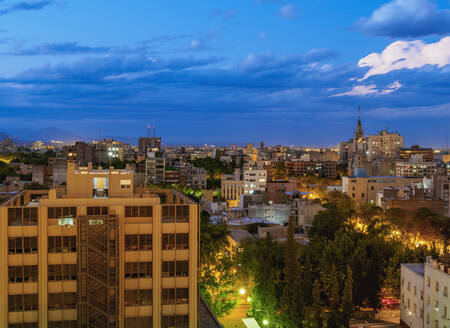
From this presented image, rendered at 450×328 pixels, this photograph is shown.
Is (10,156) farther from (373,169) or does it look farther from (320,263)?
(320,263)

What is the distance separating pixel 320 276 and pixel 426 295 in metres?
5.76

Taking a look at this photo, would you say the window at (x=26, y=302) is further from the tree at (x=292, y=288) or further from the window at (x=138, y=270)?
the tree at (x=292, y=288)

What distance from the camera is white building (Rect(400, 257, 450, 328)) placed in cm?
2095

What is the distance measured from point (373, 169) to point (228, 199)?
33862 millimetres

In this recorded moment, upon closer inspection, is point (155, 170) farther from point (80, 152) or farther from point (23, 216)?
point (23, 216)

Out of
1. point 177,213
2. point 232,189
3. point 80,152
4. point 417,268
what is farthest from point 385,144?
point 177,213

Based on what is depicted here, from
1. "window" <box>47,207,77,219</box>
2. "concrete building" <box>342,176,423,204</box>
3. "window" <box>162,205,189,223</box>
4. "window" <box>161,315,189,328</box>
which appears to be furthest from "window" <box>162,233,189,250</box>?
"concrete building" <box>342,176,423,204</box>

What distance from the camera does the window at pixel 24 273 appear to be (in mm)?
16516

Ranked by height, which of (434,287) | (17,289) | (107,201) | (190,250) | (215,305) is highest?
(107,201)

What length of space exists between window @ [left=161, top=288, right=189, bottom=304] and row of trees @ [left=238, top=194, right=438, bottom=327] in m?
7.03

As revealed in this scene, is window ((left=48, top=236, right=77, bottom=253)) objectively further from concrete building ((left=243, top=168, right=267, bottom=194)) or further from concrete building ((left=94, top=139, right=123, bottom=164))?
concrete building ((left=94, top=139, right=123, bottom=164))

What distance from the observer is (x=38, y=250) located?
1652 centimetres

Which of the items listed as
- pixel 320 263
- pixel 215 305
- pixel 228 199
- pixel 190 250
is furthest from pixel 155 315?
pixel 228 199

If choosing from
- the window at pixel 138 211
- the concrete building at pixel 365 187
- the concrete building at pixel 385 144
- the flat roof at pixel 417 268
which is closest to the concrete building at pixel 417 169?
the concrete building at pixel 365 187
